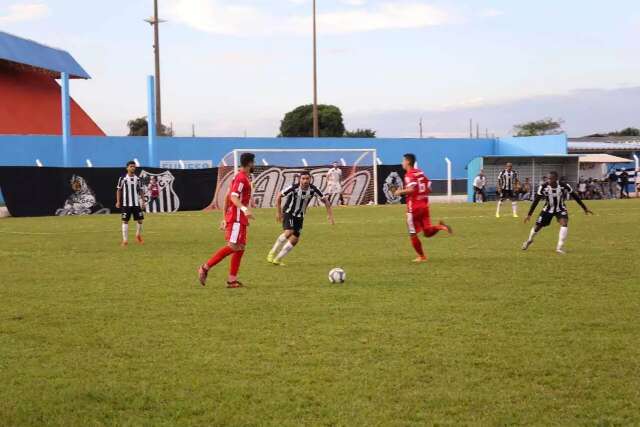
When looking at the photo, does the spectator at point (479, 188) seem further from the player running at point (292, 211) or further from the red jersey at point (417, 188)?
the player running at point (292, 211)

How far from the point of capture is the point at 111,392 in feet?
19.5

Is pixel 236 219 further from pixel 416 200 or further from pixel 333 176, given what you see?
pixel 333 176

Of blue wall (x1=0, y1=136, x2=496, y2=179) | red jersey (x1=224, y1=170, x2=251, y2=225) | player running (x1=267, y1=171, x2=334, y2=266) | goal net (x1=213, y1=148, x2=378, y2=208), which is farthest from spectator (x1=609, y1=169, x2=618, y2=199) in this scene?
red jersey (x1=224, y1=170, x2=251, y2=225)

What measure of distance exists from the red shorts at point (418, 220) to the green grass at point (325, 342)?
83cm

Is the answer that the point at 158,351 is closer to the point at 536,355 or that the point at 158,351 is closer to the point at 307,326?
the point at 307,326

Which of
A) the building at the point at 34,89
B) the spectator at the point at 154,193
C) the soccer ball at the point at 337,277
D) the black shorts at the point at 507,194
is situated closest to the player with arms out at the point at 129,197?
the soccer ball at the point at 337,277

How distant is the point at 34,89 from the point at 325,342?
159 feet

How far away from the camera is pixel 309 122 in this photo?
3381 inches

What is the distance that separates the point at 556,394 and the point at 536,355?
1.17 m

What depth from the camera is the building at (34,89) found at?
47375 mm

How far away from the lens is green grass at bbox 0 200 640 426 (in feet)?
18.2

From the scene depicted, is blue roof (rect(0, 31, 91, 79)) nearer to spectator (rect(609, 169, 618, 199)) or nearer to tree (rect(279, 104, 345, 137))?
spectator (rect(609, 169, 618, 199))

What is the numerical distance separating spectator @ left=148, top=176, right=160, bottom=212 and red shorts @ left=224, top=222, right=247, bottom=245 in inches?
948

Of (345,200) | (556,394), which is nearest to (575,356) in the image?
(556,394)
